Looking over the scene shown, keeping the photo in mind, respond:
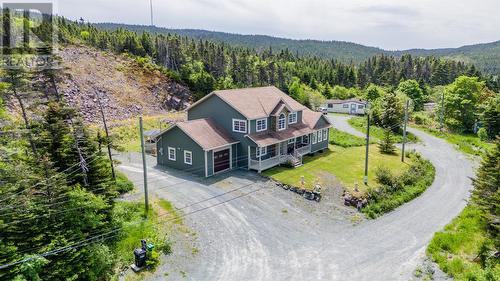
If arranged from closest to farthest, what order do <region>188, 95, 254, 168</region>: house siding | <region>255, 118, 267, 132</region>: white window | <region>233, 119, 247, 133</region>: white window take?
<region>233, 119, 247, 133</region>: white window
<region>188, 95, 254, 168</region>: house siding
<region>255, 118, 267, 132</region>: white window

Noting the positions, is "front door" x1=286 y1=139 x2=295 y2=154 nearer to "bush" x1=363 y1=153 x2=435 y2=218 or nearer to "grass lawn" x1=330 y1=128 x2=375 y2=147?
"bush" x1=363 y1=153 x2=435 y2=218

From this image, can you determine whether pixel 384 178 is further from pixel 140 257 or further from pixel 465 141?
pixel 465 141

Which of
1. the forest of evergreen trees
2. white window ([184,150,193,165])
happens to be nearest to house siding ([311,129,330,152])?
white window ([184,150,193,165])

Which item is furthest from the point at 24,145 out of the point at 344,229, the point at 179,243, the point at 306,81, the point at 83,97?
the point at 306,81

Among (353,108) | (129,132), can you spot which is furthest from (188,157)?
(353,108)

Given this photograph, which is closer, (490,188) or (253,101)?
(490,188)

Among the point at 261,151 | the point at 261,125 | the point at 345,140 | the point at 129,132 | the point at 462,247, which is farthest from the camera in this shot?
the point at 345,140

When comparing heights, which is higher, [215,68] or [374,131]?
[215,68]
